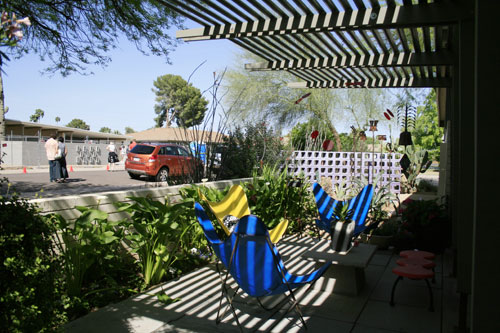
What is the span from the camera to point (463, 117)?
2863 millimetres

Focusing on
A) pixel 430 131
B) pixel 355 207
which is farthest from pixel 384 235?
pixel 430 131

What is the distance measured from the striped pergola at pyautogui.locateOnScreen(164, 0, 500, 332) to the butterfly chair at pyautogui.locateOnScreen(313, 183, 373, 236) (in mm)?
1437

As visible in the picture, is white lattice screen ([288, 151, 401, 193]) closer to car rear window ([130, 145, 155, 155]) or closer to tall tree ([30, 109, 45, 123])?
car rear window ([130, 145, 155, 155])

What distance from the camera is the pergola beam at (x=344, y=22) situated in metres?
2.99

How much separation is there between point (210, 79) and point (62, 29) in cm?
437

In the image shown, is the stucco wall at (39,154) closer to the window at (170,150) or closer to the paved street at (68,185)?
the paved street at (68,185)

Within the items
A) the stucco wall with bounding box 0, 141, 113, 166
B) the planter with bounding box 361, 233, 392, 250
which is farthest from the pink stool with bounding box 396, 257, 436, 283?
the stucco wall with bounding box 0, 141, 113, 166

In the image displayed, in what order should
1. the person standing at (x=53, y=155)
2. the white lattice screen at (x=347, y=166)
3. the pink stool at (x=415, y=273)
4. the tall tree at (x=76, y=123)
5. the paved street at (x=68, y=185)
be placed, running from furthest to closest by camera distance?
the tall tree at (x=76, y=123), the person standing at (x=53, y=155), the paved street at (x=68, y=185), the white lattice screen at (x=347, y=166), the pink stool at (x=415, y=273)

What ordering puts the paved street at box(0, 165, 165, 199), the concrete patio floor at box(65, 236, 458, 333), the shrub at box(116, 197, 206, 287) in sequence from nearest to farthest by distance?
the concrete patio floor at box(65, 236, 458, 333), the shrub at box(116, 197, 206, 287), the paved street at box(0, 165, 165, 199)

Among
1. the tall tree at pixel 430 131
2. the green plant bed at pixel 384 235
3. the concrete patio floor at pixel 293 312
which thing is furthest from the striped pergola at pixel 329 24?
Result: the tall tree at pixel 430 131

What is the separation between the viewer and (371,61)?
14.9 ft

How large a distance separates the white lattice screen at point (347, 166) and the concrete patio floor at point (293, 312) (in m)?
5.54

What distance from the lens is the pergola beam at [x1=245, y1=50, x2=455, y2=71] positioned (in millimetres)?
4277

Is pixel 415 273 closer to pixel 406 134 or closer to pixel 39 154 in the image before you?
pixel 406 134
